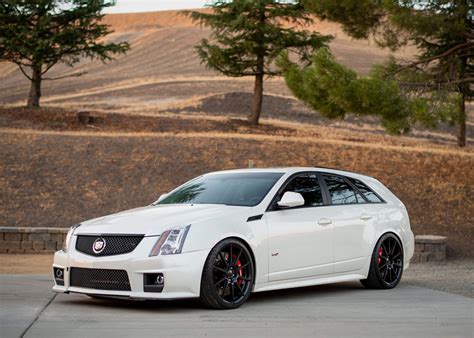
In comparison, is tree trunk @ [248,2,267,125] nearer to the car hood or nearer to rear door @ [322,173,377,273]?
rear door @ [322,173,377,273]

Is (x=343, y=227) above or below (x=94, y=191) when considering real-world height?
above

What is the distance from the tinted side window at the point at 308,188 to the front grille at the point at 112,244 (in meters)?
2.25

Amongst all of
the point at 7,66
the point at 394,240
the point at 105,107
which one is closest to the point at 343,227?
the point at 394,240

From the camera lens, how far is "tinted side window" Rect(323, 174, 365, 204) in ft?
39.3

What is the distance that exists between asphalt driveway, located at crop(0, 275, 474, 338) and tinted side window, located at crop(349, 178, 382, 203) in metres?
1.24

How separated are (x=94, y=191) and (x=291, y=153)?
6887 mm

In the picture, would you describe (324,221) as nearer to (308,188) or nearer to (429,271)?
(308,188)

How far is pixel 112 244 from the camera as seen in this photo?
393 inches

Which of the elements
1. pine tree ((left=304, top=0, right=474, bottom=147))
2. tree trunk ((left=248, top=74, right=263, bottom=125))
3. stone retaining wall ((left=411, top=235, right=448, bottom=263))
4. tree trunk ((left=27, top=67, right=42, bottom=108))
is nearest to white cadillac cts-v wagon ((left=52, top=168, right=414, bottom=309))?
stone retaining wall ((left=411, top=235, right=448, bottom=263))

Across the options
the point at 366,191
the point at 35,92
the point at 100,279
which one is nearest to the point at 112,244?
the point at 100,279

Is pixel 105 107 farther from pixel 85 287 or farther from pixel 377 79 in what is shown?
pixel 85 287

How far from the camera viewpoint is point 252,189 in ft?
36.7

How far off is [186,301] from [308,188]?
2.07 meters

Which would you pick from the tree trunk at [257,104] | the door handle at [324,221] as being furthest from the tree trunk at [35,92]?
the door handle at [324,221]
